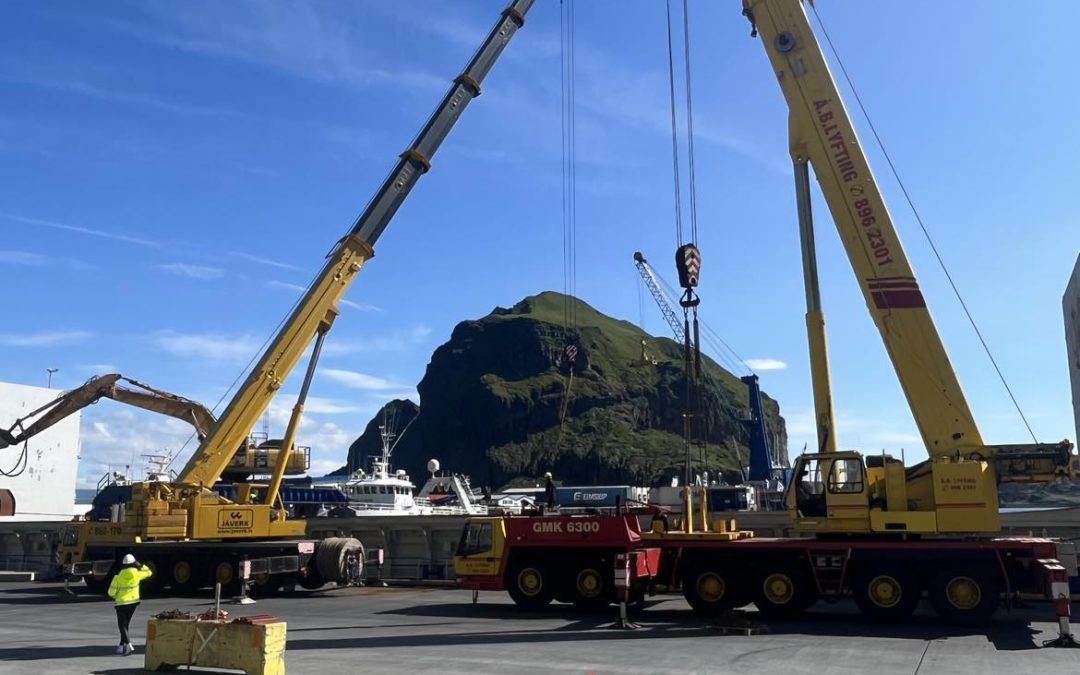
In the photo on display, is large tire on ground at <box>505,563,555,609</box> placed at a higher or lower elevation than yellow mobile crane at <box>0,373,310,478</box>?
lower

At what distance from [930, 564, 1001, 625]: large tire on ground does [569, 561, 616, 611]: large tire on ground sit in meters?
6.69

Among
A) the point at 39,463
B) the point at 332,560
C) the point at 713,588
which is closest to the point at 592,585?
the point at 713,588

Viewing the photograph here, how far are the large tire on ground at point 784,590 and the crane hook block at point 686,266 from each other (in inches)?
339

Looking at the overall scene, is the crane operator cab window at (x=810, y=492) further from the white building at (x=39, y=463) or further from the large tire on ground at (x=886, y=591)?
the white building at (x=39, y=463)

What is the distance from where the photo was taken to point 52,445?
52.2 meters

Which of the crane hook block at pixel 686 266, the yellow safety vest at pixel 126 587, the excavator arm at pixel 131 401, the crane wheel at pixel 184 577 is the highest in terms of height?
the crane hook block at pixel 686 266

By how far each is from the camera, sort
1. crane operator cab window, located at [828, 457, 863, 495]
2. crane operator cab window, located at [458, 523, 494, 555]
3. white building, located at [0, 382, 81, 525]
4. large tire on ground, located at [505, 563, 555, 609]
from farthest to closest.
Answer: white building, located at [0, 382, 81, 525], crane operator cab window, located at [458, 523, 494, 555], large tire on ground, located at [505, 563, 555, 609], crane operator cab window, located at [828, 457, 863, 495]

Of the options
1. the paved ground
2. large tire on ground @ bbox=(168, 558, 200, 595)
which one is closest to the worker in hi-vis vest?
the paved ground

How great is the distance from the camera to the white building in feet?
163

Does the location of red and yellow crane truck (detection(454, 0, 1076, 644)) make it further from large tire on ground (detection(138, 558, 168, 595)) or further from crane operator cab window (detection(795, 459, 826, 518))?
large tire on ground (detection(138, 558, 168, 595))

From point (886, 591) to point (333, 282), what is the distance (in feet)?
56.0

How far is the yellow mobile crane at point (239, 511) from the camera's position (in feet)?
79.8

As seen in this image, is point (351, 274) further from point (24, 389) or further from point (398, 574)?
point (24, 389)

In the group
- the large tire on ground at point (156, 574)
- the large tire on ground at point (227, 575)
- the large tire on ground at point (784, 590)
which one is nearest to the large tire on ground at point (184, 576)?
the large tire on ground at point (156, 574)
